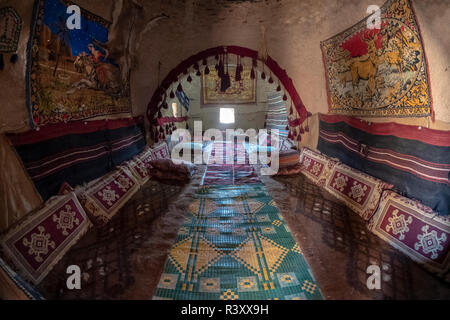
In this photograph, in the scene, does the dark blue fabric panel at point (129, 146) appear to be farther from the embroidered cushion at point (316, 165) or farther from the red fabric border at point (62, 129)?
the embroidered cushion at point (316, 165)

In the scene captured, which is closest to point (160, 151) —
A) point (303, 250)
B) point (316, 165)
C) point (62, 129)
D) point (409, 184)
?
point (62, 129)

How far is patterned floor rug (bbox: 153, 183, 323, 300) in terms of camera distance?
1.46 m

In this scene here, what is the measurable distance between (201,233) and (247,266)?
1.91 ft

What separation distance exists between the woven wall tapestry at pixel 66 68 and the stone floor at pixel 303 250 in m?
1.16

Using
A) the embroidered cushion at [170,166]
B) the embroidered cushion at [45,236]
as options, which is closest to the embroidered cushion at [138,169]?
the embroidered cushion at [170,166]

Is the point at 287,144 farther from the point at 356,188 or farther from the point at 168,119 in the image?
the point at 168,119

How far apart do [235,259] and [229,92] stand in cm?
711

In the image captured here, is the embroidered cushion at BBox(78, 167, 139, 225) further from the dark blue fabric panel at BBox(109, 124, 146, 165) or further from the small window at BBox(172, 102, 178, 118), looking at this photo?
the small window at BBox(172, 102, 178, 118)

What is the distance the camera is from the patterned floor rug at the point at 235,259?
1461mm

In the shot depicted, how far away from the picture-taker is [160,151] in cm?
441

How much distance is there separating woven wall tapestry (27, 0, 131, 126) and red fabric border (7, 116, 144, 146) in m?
0.06

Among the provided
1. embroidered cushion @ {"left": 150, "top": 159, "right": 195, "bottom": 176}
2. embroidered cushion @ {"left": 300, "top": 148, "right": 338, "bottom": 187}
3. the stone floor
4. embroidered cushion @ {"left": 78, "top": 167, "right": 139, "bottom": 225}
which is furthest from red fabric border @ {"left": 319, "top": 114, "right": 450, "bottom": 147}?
embroidered cushion @ {"left": 78, "top": 167, "right": 139, "bottom": 225}

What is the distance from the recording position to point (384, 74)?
2314mm

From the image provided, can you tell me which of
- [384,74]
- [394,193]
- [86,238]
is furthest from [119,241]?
[384,74]
